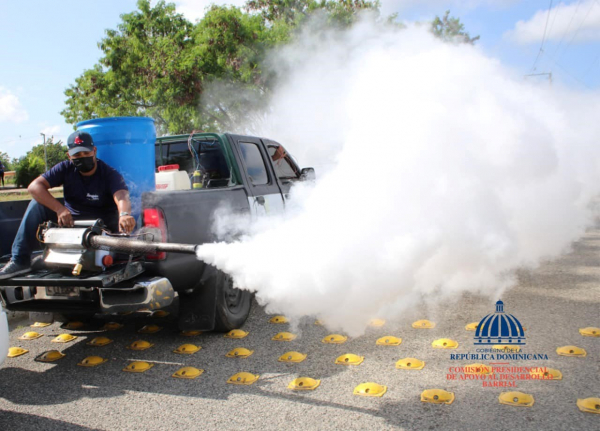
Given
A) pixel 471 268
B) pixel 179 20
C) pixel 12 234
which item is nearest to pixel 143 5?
pixel 179 20

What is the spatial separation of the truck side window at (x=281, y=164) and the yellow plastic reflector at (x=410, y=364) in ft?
9.53

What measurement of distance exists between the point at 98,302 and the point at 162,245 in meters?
0.78

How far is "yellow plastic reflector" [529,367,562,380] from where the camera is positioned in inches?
140

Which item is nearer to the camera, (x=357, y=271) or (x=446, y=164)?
(x=357, y=271)

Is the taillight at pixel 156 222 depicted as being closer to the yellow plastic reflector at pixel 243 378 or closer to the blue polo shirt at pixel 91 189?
the blue polo shirt at pixel 91 189

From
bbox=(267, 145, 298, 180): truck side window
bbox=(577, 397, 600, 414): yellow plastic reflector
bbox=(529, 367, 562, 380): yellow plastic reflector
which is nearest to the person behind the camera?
bbox=(577, 397, 600, 414): yellow plastic reflector

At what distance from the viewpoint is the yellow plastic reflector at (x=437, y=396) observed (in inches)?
128

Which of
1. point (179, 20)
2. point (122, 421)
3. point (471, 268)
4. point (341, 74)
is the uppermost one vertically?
point (179, 20)

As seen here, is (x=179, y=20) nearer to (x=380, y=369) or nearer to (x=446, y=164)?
(x=446, y=164)

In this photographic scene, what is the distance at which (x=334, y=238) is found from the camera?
4016 mm

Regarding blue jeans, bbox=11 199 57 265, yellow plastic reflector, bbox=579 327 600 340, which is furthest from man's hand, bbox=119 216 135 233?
yellow plastic reflector, bbox=579 327 600 340

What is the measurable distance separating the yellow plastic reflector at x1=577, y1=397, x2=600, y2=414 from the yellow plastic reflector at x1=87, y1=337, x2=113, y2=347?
159 inches

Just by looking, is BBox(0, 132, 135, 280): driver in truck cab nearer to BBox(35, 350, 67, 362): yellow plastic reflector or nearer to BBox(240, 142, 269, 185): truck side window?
BBox(35, 350, 67, 362): yellow plastic reflector

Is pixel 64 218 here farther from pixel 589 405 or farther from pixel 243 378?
pixel 589 405
